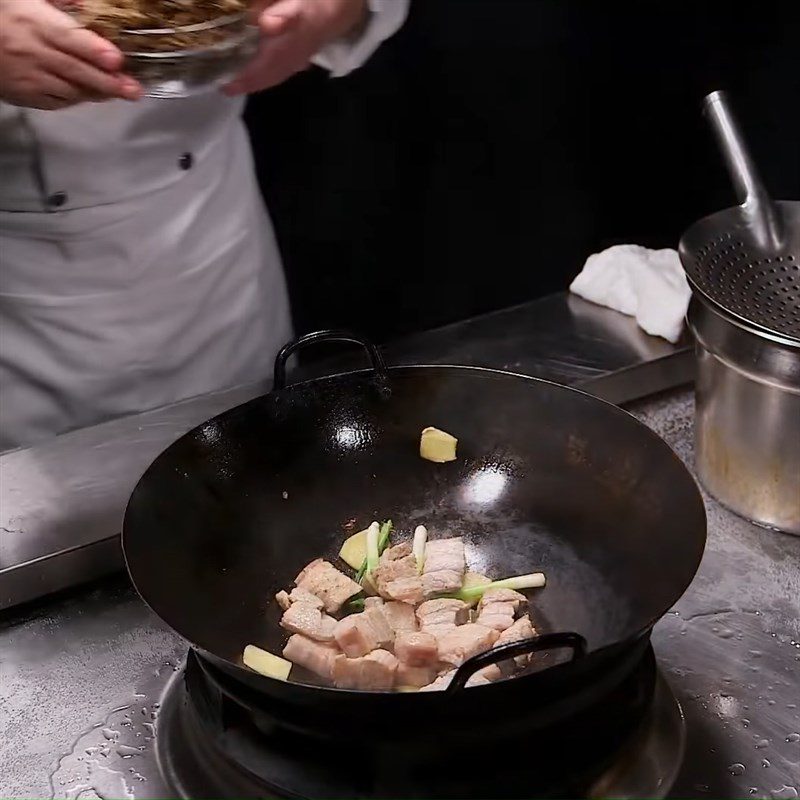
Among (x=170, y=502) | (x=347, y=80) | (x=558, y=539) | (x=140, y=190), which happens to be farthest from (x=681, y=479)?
(x=347, y=80)

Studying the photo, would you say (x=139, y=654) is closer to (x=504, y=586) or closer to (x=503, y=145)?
(x=504, y=586)

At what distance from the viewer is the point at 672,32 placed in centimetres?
201

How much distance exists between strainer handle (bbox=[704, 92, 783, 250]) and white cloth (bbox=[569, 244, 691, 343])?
0.17 meters

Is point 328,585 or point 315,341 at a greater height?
point 315,341

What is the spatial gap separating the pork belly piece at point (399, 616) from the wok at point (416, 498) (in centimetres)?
10

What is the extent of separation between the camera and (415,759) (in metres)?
0.87

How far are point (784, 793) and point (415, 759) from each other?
1.07 feet

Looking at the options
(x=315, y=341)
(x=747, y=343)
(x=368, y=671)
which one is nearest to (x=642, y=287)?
(x=747, y=343)

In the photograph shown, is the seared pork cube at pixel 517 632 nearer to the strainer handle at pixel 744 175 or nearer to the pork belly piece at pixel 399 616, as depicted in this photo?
the pork belly piece at pixel 399 616

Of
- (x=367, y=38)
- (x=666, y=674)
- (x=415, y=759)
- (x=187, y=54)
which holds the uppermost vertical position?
(x=187, y=54)

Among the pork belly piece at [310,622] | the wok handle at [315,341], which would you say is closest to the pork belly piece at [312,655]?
the pork belly piece at [310,622]

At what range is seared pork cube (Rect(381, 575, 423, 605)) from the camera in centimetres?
106

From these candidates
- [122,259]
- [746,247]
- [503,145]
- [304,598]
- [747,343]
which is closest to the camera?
[304,598]

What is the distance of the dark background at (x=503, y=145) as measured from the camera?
1.98m
